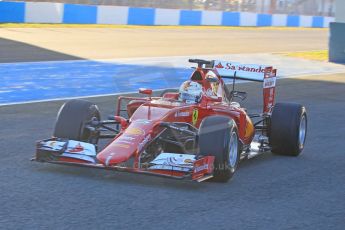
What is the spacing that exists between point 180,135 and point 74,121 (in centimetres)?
105

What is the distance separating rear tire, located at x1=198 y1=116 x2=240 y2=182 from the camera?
6219 mm

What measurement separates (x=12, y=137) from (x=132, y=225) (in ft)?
12.6

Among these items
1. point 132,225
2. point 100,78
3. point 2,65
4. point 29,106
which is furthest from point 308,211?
point 2,65

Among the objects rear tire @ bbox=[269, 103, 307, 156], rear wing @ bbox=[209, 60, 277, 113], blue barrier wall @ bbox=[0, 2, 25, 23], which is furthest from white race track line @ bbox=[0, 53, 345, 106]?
rear tire @ bbox=[269, 103, 307, 156]

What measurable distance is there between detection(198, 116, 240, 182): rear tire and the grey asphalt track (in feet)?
0.43

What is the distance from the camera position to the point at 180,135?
675 centimetres

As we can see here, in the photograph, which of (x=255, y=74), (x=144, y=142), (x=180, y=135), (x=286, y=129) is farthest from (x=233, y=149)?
(x=255, y=74)

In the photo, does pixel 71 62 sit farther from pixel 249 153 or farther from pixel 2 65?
pixel 249 153

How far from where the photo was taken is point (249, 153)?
24.6ft

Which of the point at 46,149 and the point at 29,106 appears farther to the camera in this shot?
the point at 29,106

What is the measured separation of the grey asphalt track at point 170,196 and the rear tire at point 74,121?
339mm

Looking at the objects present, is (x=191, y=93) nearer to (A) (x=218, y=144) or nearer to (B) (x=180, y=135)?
(B) (x=180, y=135)

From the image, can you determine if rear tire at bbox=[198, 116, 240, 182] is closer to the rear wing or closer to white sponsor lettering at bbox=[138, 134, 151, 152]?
white sponsor lettering at bbox=[138, 134, 151, 152]

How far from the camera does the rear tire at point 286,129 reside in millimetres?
7734
